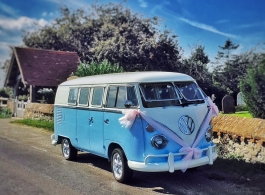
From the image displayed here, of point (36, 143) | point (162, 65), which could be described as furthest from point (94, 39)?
point (36, 143)

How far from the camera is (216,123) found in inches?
363

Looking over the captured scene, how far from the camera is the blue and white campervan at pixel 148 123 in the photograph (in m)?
6.51

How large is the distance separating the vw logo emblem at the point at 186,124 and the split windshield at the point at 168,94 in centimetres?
39

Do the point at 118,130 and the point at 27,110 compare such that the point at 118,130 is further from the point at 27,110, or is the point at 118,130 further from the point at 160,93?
the point at 27,110

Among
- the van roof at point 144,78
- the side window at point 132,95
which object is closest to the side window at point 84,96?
the van roof at point 144,78

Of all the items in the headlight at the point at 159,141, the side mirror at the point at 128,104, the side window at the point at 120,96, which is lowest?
the headlight at the point at 159,141

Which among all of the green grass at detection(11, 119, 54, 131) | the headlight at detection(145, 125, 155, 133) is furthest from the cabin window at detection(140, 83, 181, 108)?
the green grass at detection(11, 119, 54, 131)

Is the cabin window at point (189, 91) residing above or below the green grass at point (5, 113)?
above

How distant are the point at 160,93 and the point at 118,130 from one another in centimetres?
121

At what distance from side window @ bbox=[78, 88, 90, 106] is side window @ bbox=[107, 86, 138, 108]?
110 cm

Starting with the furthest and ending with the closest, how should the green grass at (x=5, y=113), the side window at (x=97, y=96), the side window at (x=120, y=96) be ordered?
the green grass at (x=5, y=113) < the side window at (x=97, y=96) < the side window at (x=120, y=96)

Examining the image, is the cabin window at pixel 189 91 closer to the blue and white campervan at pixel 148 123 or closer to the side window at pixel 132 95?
the blue and white campervan at pixel 148 123

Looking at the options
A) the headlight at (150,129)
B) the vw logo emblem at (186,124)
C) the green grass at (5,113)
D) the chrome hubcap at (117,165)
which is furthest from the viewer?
the green grass at (5,113)

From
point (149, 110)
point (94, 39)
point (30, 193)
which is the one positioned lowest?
point (30, 193)
